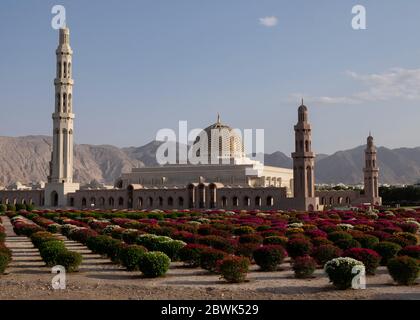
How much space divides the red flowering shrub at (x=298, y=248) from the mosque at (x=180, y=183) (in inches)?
1456

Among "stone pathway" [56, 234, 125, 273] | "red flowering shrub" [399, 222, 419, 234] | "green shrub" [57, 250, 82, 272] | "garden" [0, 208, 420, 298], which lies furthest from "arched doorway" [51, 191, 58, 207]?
"green shrub" [57, 250, 82, 272]

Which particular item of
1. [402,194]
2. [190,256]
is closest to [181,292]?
[190,256]

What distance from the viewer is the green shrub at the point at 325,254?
16.4 m

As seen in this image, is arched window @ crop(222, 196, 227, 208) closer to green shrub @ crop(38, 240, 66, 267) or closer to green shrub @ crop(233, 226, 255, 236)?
green shrub @ crop(233, 226, 255, 236)

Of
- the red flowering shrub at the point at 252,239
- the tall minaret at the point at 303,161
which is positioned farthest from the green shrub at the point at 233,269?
the tall minaret at the point at 303,161

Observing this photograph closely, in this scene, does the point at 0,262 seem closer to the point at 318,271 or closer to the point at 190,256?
the point at 190,256

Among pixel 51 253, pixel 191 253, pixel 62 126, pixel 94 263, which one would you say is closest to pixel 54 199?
pixel 62 126

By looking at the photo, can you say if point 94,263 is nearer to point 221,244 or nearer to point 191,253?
point 191,253

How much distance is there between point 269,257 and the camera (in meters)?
15.9

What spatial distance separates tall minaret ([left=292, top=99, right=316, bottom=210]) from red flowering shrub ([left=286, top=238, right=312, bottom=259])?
33.8 meters

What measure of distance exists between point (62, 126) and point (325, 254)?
51.7 m

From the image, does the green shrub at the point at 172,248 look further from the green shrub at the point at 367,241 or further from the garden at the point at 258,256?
the green shrub at the point at 367,241
